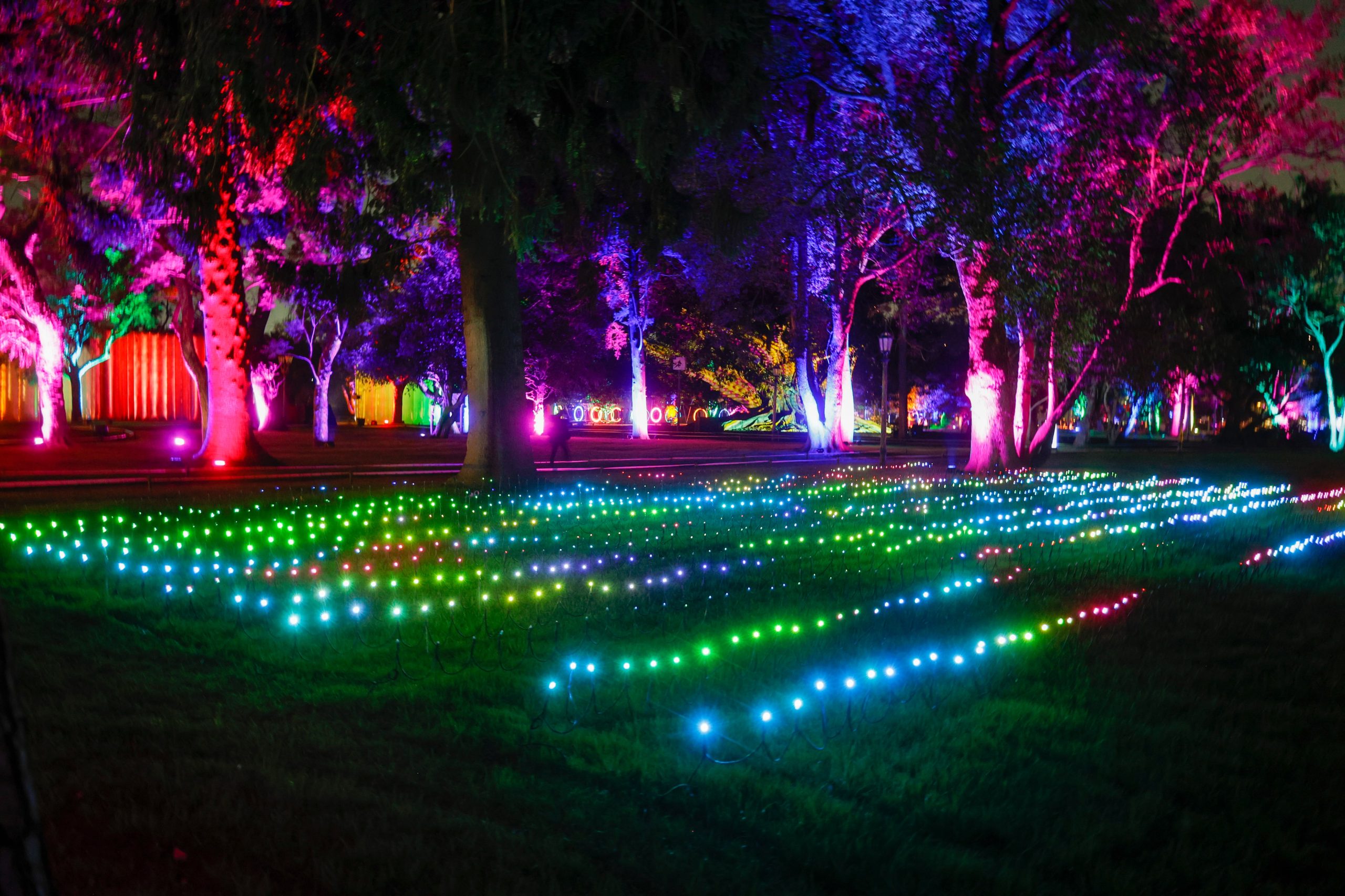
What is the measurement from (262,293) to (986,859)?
38.0 m

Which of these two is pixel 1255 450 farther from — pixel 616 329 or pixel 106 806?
pixel 106 806

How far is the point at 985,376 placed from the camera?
2358 centimetres

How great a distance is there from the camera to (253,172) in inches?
711

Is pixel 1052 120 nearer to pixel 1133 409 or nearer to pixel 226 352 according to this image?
pixel 226 352

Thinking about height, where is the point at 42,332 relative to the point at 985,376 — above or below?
above

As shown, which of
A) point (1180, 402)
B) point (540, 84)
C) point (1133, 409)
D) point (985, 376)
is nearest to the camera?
point (540, 84)

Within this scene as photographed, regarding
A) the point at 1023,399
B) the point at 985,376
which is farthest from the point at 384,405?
the point at 985,376

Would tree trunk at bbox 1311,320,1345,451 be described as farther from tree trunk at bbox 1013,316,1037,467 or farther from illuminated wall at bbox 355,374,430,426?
illuminated wall at bbox 355,374,430,426

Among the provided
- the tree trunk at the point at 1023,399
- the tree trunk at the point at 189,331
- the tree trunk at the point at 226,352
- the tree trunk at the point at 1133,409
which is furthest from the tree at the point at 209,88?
the tree trunk at the point at 1133,409

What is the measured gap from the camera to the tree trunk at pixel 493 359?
58.8 ft

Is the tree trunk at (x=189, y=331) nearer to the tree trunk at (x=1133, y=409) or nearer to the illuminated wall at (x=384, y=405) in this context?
the tree trunk at (x=1133, y=409)

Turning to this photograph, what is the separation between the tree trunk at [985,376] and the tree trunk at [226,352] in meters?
15.6

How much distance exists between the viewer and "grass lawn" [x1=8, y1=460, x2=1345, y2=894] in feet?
13.0

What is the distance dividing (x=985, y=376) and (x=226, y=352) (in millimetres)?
17086
